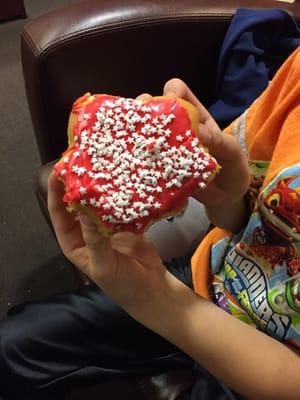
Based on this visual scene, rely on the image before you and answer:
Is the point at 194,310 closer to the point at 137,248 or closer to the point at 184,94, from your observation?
the point at 137,248

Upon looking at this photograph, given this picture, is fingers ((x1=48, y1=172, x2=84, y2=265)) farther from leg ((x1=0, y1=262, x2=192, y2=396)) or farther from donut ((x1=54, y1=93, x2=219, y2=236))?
leg ((x1=0, y1=262, x2=192, y2=396))

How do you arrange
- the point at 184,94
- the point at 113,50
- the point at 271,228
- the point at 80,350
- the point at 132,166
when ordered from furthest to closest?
the point at 113,50, the point at 80,350, the point at 271,228, the point at 184,94, the point at 132,166

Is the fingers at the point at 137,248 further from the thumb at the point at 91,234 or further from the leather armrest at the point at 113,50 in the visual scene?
the leather armrest at the point at 113,50

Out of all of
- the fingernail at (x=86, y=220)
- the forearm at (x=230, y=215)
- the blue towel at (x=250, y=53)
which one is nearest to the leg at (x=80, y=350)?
the forearm at (x=230, y=215)

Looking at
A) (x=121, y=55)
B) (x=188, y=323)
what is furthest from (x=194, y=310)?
(x=121, y=55)

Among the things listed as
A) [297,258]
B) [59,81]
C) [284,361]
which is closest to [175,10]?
[59,81]
